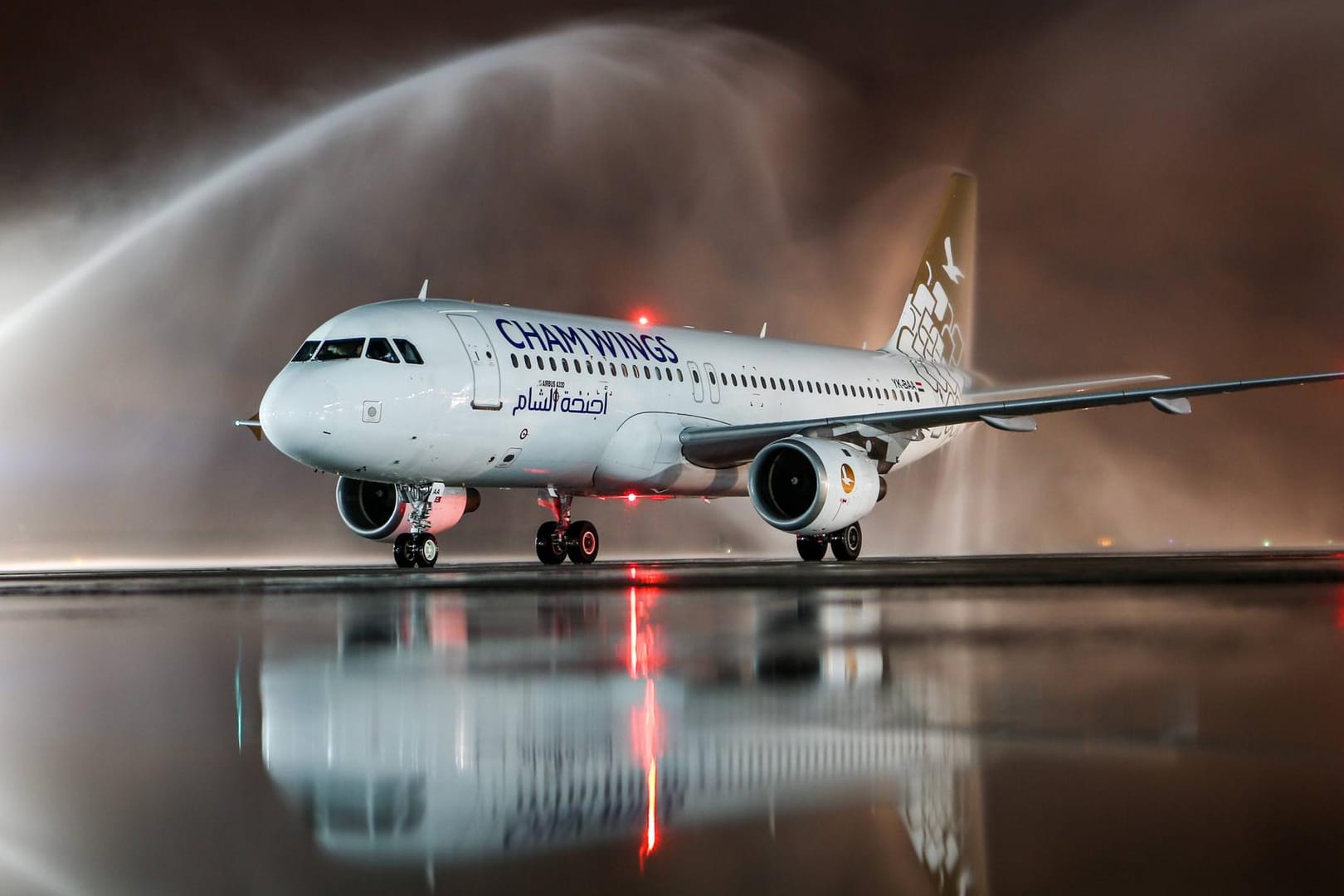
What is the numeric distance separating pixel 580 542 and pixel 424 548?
3.30m

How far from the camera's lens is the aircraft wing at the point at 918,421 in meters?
21.8

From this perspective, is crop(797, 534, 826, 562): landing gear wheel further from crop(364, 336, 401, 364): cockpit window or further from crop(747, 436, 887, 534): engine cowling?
crop(364, 336, 401, 364): cockpit window

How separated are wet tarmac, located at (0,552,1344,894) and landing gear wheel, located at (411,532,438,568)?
10792 millimetres

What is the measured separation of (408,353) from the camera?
66.0 ft

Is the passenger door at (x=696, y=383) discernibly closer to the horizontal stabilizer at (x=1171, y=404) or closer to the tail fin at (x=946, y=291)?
the horizontal stabilizer at (x=1171, y=404)

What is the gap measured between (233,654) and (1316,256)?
36006 millimetres

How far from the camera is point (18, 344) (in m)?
29.7

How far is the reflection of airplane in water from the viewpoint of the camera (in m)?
4.16

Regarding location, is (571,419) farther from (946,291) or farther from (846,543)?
(946,291)

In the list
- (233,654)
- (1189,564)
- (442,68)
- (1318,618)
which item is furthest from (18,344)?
(1318,618)

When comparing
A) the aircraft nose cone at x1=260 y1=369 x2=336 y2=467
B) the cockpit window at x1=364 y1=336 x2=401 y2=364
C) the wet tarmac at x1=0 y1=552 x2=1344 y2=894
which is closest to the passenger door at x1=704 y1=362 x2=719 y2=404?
the cockpit window at x1=364 y1=336 x2=401 y2=364

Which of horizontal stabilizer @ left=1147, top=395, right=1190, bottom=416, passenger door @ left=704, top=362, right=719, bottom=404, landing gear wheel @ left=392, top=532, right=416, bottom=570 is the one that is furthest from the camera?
passenger door @ left=704, top=362, right=719, bottom=404

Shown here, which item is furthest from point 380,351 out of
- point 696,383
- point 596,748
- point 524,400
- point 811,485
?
point 596,748

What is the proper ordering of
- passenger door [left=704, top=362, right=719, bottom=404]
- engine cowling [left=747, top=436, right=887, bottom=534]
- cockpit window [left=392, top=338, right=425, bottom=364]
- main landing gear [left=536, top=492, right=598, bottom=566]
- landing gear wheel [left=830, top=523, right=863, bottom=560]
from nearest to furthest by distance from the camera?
1. cockpit window [left=392, top=338, right=425, bottom=364]
2. engine cowling [left=747, top=436, right=887, bottom=534]
3. main landing gear [left=536, top=492, right=598, bottom=566]
4. landing gear wheel [left=830, top=523, right=863, bottom=560]
5. passenger door [left=704, top=362, right=719, bottom=404]
